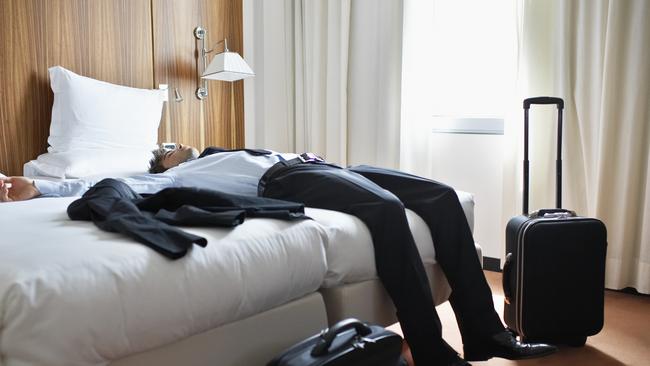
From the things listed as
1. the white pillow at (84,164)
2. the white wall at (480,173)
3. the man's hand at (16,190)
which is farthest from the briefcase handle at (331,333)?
the white wall at (480,173)

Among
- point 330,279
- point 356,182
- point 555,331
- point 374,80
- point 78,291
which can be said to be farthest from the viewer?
point 374,80

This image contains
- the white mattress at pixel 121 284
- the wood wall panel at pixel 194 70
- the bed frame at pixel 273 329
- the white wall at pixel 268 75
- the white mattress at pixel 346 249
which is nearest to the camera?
the white mattress at pixel 121 284

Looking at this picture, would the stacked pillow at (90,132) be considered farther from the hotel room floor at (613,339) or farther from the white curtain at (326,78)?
the hotel room floor at (613,339)

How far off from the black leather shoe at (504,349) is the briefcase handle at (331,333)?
0.67m

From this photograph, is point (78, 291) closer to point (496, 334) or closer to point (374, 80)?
point (496, 334)

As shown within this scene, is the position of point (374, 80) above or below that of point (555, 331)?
above

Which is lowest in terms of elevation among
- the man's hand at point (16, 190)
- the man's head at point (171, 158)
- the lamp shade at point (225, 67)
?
the man's hand at point (16, 190)

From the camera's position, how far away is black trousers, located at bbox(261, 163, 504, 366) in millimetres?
1511

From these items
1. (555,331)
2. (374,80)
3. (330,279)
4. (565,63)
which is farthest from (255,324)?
(374,80)

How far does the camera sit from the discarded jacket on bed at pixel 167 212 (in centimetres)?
109

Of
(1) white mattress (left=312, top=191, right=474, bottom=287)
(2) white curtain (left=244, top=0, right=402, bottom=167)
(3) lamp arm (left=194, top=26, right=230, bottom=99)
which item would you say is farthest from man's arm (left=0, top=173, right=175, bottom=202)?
(2) white curtain (left=244, top=0, right=402, bottom=167)

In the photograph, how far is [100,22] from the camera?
287cm

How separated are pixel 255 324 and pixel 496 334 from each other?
856mm

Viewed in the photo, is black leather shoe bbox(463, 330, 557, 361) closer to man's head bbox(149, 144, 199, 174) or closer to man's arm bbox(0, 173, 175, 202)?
man's arm bbox(0, 173, 175, 202)
